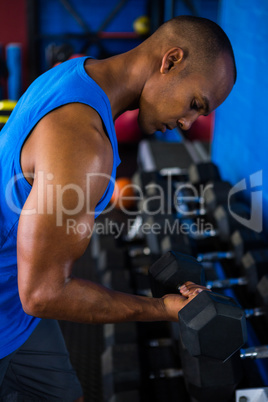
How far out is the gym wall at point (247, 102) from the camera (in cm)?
198

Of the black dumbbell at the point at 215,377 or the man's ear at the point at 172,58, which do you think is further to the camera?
the black dumbbell at the point at 215,377

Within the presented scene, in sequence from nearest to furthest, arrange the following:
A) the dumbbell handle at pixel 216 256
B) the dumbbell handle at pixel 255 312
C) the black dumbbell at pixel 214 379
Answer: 1. the black dumbbell at pixel 214 379
2. the dumbbell handle at pixel 255 312
3. the dumbbell handle at pixel 216 256

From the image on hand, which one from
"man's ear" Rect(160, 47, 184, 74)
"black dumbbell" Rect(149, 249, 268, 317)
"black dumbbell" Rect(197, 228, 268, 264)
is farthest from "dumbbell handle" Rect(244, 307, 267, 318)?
"man's ear" Rect(160, 47, 184, 74)

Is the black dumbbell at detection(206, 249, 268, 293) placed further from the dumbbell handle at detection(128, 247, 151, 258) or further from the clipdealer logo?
the dumbbell handle at detection(128, 247, 151, 258)

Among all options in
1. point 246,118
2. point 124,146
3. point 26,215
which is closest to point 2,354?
point 26,215

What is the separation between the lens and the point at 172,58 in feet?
3.10

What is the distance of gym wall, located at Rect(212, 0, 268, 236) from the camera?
6.51 ft

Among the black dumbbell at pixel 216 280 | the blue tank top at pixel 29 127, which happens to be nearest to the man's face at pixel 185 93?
the blue tank top at pixel 29 127

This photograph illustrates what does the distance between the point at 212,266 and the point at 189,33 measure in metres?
1.36

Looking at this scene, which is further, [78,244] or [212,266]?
[212,266]

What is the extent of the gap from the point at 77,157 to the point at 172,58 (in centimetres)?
36

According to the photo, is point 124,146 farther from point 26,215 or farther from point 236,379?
point 26,215

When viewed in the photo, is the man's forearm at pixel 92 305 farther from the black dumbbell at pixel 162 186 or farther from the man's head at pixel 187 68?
the black dumbbell at pixel 162 186

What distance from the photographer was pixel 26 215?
2.43 feet
